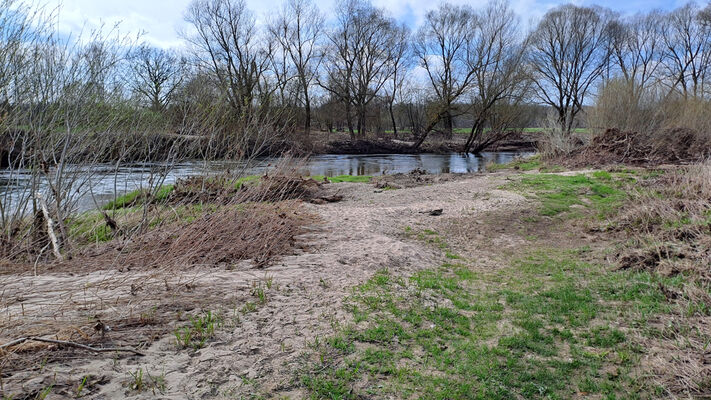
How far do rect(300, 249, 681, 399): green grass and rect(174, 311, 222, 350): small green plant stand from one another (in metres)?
0.99

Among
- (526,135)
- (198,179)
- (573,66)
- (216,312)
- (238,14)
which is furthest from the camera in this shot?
(526,135)

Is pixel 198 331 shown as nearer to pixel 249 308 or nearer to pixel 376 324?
pixel 249 308

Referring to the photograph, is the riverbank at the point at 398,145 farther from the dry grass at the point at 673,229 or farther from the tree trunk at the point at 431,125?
the dry grass at the point at 673,229

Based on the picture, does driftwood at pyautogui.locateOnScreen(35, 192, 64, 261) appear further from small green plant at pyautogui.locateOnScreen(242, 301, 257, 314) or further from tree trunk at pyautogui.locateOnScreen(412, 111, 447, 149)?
tree trunk at pyautogui.locateOnScreen(412, 111, 447, 149)

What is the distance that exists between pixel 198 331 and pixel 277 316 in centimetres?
83

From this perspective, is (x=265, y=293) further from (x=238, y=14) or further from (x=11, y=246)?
(x=238, y=14)

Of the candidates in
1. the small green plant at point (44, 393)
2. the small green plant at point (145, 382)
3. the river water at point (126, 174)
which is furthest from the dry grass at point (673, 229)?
the river water at point (126, 174)

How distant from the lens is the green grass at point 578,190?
10.6 m

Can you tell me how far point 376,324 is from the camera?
4.43 metres

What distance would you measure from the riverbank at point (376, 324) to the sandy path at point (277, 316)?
0.02 m

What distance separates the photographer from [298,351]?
379cm

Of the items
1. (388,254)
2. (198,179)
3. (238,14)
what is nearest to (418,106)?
(238,14)

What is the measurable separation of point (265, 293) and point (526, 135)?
151ft


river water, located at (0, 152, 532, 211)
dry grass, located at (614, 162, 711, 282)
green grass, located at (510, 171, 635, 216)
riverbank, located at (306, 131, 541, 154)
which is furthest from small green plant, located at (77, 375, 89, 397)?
riverbank, located at (306, 131, 541, 154)
